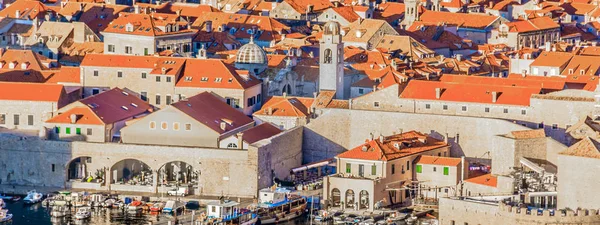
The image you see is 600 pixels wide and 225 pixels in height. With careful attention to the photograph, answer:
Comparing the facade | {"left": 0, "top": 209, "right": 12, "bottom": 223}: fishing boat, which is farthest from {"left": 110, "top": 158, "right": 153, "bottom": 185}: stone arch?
{"left": 0, "top": 209, "right": 12, "bottom": 223}: fishing boat

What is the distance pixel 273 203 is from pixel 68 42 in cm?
4021

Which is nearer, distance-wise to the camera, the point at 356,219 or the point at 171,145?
the point at 356,219

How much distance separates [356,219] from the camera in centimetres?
11069

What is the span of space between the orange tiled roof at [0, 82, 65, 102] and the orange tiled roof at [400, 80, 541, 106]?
17.9 metres

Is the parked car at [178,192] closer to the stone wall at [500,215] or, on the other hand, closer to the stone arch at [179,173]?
the stone arch at [179,173]

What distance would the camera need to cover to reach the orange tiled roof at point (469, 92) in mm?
121812

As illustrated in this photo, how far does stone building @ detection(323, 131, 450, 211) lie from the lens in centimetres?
11294

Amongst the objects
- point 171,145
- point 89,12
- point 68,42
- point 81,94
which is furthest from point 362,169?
point 89,12

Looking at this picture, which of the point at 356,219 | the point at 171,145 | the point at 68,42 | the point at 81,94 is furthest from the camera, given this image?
the point at 68,42

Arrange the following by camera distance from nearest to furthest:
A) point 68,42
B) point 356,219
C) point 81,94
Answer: point 356,219
point 81,94
point 68,42

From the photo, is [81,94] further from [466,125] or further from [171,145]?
[466,125]

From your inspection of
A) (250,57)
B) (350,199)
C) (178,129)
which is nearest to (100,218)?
(178,129)

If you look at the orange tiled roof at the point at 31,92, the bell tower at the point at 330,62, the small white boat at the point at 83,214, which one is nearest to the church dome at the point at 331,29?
the bell tower at the point at 330,62

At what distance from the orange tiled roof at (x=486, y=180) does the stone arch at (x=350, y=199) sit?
547 centimetres
